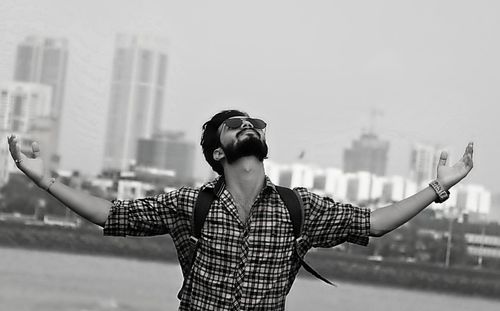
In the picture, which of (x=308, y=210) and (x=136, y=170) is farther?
(x=136, y=170)

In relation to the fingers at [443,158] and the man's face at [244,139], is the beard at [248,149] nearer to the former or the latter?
the man's face at [244,139]

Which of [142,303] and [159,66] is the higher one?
[159,66]

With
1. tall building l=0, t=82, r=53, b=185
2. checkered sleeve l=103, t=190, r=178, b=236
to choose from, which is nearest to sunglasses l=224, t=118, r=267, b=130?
checkered sleeve l=103, t=190, r=178, b=236

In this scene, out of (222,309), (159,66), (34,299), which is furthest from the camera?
(159,66)

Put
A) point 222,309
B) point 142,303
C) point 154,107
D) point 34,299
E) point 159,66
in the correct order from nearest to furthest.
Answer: point 222,309, point 34,299, point 142,303, point 159,66, point 154,107

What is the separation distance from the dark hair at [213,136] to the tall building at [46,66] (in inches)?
865

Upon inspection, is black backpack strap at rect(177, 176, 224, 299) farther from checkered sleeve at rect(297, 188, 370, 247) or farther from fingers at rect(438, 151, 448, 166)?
fingers at rect(438, 151, 448, 166)

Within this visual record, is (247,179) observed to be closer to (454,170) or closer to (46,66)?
(454,170)

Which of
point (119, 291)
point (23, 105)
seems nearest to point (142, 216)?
point (119, 291)

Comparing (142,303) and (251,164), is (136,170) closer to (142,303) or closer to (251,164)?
(142,303)

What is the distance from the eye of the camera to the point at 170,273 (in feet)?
94.5

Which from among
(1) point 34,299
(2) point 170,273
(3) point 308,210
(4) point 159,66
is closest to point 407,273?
(2) point 170,273

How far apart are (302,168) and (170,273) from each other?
4897 mm

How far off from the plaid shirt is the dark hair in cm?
4
